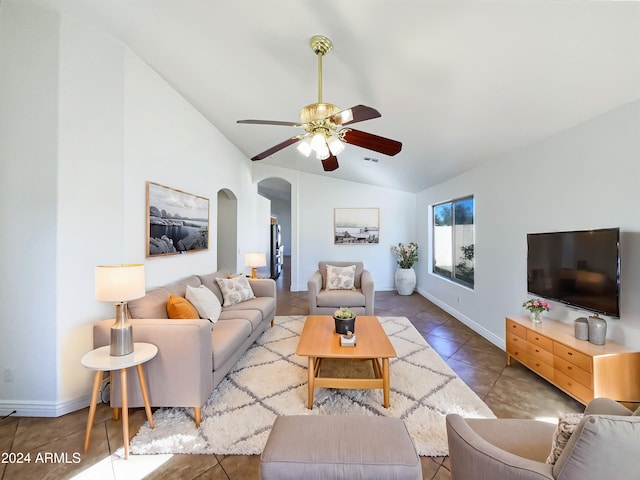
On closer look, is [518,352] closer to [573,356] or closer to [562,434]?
[573,356]

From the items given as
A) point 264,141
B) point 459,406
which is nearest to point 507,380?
point 459,406

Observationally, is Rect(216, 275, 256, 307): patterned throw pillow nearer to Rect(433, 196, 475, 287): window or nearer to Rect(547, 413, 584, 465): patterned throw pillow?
Rect(547, 413, 584, 465): patterned throw pillow

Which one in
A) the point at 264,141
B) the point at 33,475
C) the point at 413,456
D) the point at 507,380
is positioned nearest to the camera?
the point at 413,456

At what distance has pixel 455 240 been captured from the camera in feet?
15.5

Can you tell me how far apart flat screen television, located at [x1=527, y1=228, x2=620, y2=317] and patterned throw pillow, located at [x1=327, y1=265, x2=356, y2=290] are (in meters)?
2.40

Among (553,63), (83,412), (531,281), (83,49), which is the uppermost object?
(83,49)

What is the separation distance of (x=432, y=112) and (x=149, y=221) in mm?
3086

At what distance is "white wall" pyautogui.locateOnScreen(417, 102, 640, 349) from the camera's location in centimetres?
195

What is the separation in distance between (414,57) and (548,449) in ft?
7.86

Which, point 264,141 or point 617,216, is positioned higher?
point 264,141

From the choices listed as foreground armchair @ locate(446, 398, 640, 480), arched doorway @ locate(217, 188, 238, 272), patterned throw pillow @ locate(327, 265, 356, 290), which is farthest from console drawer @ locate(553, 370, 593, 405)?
arched doorway @ locate(217, 188, 238, 272)

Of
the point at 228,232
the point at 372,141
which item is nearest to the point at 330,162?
the point at 372,141

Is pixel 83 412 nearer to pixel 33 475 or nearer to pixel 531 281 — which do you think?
pixel 33 475

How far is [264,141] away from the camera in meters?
4.56
